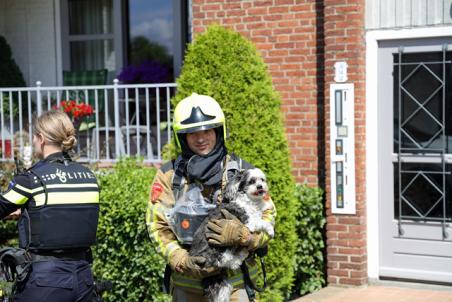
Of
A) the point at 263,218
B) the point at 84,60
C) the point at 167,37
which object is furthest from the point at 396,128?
the point at 84,60

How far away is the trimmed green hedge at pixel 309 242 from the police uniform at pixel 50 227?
360 cm

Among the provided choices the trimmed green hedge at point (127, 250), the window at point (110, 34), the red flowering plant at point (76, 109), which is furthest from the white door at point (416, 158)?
the window at point (110, 34)

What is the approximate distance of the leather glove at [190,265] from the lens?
3973 millimetres

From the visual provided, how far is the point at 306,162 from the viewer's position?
817cm

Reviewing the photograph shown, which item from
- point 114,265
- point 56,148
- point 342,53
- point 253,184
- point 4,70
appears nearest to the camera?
point 253,184

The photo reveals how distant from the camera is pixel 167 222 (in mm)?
4164

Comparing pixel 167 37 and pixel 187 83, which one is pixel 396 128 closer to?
pixel 187 83

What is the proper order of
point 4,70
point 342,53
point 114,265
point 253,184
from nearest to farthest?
point 253,184 → point 114,265 → point 342,53 → point 4,70

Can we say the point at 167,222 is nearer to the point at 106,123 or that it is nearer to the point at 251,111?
the point at 251,111

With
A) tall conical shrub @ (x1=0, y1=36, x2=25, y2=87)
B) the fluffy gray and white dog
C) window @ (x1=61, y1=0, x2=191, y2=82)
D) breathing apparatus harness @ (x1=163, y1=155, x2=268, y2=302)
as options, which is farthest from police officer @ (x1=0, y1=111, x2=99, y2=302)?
window @ (x1=61, y1=0, x2=191, y2=82)

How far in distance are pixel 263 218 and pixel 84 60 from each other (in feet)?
26.3

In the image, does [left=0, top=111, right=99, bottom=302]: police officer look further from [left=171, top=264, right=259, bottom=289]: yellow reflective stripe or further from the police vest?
[left=171, top=264, right=259, bottom=289]: yellow reflective stripe

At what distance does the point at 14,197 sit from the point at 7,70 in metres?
7.27

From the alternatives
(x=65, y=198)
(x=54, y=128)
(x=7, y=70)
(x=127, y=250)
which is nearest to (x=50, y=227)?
(x=65, y=198)
